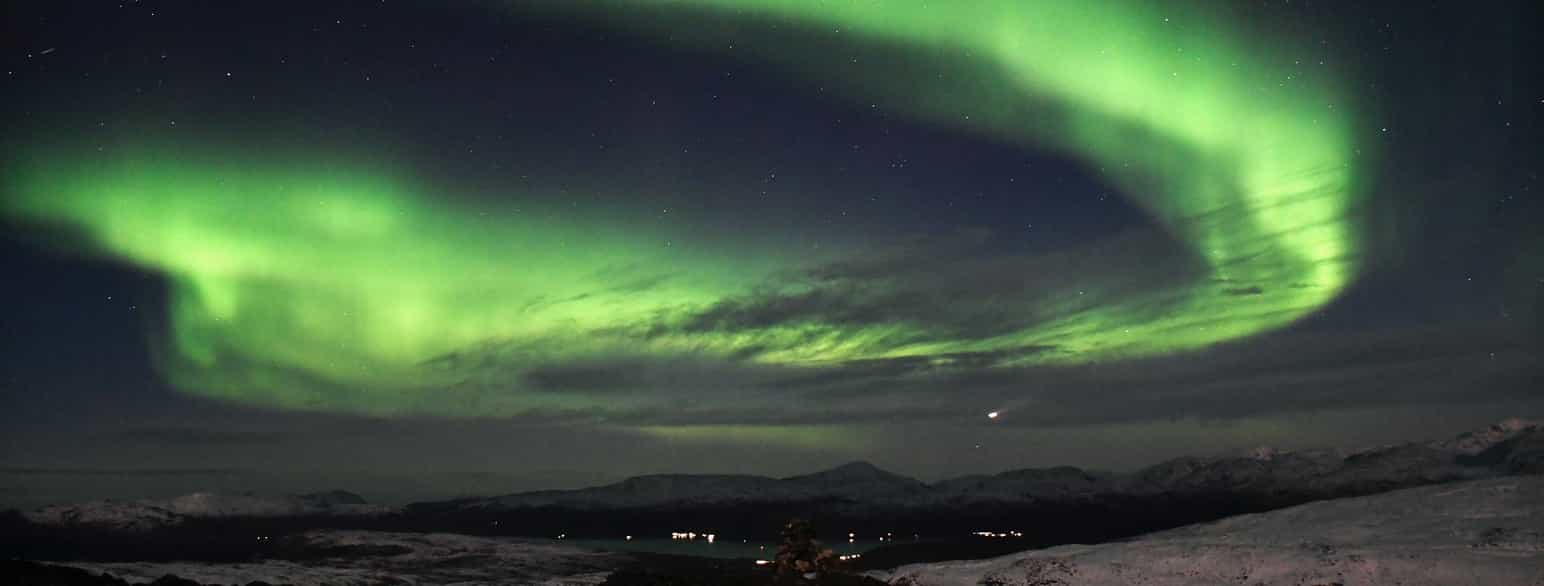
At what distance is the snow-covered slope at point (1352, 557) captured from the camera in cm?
11494

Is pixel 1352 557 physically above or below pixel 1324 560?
above

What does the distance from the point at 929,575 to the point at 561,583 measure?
202ft

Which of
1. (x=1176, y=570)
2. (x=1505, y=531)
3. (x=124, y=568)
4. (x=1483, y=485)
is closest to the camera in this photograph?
(x=1176, y=570)

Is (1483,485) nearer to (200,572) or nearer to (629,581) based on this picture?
(629,581)

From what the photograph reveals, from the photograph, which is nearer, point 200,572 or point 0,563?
point 0,563

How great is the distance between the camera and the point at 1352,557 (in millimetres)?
123625

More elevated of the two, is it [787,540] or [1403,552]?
[787,540]

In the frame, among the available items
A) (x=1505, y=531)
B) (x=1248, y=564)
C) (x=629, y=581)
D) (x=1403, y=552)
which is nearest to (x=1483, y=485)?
(x=1505, y=531)

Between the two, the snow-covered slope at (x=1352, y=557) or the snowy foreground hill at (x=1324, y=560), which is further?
the snowy foreground hill at (x=1324, y=560)

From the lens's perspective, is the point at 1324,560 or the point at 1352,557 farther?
the point at 1352,557

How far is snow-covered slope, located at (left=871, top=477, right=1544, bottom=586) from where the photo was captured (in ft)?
377

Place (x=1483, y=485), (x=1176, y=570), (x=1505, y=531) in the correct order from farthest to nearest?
(x=1483, y=485) → (x=1505, y=531) → (x=1176, y=570)

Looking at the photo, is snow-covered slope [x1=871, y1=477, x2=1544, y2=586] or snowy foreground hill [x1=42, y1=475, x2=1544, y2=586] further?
snowy foreground hill [x1=42, y1=475, x2=1544, y2=586]

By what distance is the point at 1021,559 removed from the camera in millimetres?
156125
